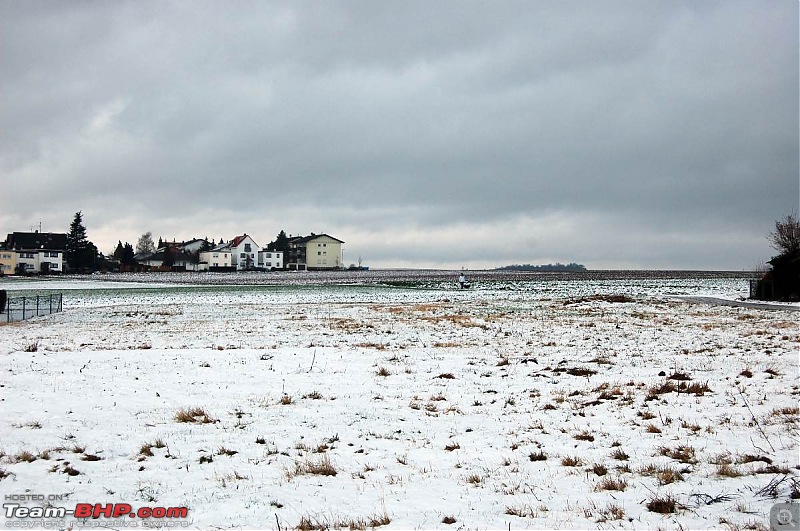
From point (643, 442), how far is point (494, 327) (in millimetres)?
14706

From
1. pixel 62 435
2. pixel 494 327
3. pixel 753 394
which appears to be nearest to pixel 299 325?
pixel 494 327

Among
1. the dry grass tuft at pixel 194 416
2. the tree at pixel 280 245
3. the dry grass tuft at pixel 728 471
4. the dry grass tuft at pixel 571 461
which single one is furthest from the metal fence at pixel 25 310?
the tree at pixel 280 245

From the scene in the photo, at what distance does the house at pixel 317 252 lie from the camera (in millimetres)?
160375

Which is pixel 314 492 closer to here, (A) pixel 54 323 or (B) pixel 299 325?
(B) pixel 299 325

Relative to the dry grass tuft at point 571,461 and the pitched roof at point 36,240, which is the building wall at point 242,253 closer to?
the pitched roof at point 36,240

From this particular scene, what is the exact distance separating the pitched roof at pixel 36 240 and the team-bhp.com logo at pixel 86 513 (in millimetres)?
146400

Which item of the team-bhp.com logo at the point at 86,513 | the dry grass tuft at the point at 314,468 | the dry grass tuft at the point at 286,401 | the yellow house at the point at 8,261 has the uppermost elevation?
the yellow house at the point at 8,261

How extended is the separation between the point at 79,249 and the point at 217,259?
32.6 meters

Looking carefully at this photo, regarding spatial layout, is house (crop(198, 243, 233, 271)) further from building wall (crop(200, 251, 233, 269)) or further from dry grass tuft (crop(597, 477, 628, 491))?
dry grass tuft (crop(597, 477, 628, 491))

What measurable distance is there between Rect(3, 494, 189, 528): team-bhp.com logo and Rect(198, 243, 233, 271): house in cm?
15154

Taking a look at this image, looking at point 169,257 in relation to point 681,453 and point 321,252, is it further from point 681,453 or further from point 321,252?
point 681,453

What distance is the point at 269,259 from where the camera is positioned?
162 metres

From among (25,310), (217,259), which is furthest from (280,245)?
(25,310)

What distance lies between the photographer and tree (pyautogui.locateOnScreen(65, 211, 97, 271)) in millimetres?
133125
